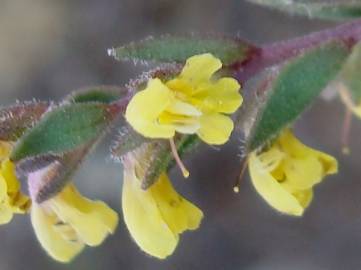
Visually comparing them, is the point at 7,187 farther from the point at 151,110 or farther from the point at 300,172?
the point at 300,172

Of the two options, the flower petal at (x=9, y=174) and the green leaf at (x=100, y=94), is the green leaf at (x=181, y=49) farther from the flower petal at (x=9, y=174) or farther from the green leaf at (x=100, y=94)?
the flower petal at (x=9, y=174)

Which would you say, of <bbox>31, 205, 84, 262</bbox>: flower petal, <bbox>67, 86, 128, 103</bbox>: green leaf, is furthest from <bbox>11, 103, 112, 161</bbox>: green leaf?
<bbox>31, 205, 84, 262</bbox>: flower petal

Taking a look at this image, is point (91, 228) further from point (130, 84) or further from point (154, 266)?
point (154, 266)

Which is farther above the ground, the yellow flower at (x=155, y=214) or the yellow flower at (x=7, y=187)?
the yellow flower at (x=7, y=187)

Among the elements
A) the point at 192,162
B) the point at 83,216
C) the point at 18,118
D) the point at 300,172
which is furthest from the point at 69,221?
the point at 192,162

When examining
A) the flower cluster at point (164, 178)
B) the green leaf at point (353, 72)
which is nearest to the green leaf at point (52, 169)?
the flower cluster at point (164, 178)
